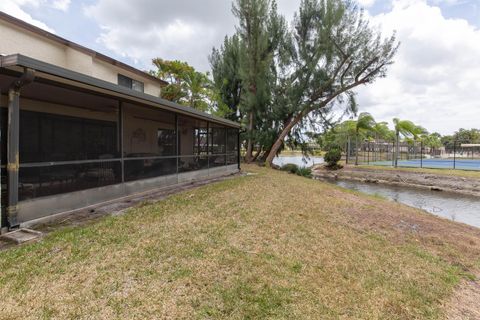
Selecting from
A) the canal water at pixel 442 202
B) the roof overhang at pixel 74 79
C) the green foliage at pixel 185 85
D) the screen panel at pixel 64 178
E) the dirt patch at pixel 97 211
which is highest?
the green foliage at pixel 185 85

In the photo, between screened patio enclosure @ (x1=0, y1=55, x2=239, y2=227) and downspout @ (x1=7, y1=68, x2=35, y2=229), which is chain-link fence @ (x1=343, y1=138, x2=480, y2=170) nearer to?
screened patio enclosure @ (x1=0, y1=55, x2=239, y2=227)

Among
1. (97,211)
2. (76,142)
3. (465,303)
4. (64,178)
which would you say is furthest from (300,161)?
(465,303)

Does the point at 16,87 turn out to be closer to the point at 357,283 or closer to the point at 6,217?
the point at 6,217

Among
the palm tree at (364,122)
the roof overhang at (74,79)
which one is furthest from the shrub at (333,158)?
the roof overhang at (74,79)

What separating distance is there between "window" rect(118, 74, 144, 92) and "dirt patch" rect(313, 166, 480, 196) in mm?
17625

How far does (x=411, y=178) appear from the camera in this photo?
62.4ft

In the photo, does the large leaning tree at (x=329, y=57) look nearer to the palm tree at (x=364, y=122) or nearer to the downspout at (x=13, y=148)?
the palm tree at (x=364, y=122)

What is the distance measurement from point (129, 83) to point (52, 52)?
3.08 meters

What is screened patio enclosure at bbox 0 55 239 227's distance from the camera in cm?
428

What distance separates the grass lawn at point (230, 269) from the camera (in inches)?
105

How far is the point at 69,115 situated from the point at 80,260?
5.82m

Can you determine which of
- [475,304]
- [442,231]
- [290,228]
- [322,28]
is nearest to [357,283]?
[475,304]

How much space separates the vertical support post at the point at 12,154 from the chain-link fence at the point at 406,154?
26.0m

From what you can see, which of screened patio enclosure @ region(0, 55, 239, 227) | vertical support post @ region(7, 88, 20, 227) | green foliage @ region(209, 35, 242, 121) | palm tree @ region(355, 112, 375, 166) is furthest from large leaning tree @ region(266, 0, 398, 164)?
vertical support post @ region(7, 88, 20, 227)
